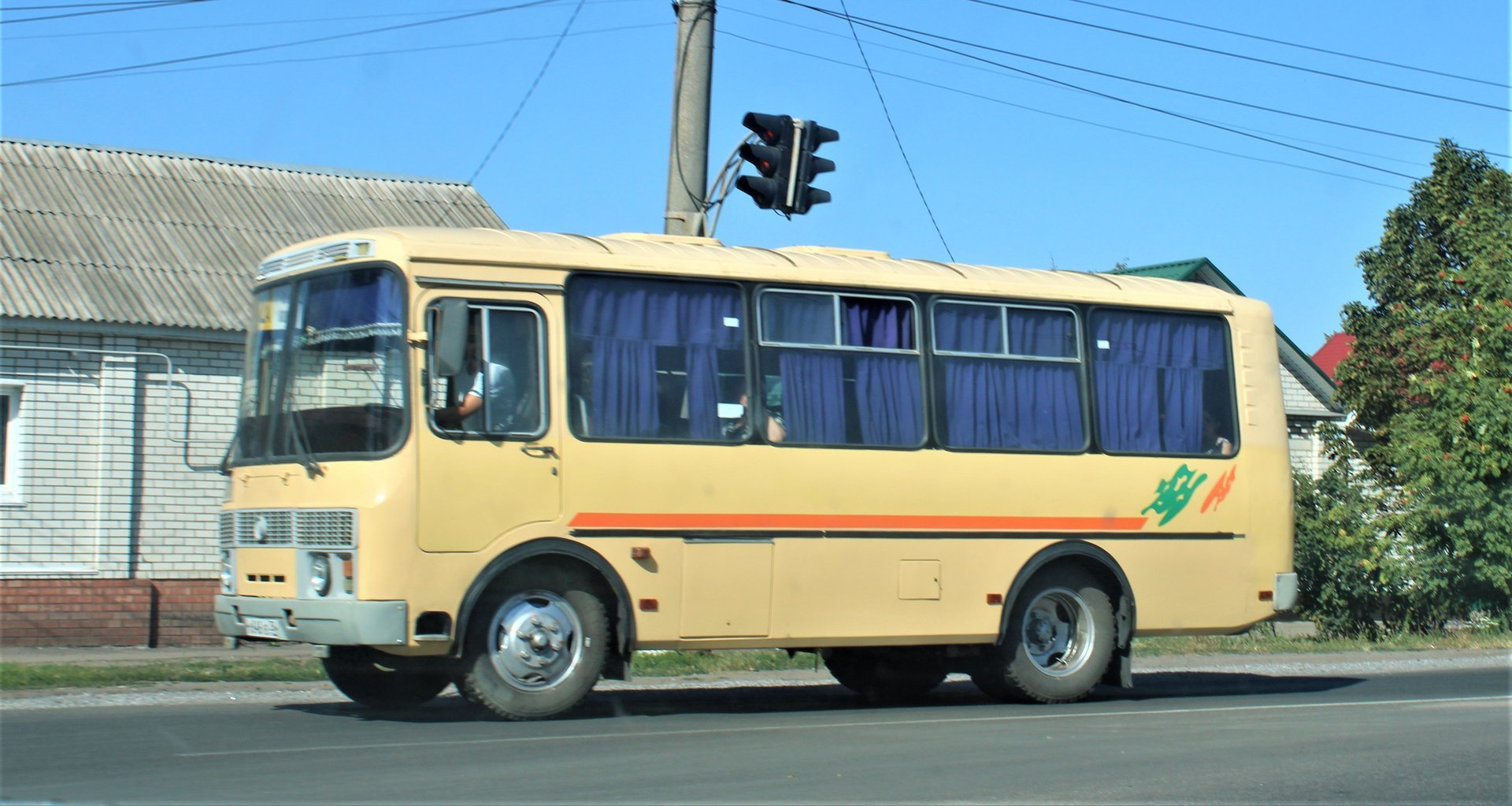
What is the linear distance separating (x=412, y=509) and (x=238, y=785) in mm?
2660

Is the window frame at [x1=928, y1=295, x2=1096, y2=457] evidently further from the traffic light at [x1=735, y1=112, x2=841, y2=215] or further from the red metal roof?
the red metal roof

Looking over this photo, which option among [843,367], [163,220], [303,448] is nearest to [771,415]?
[843,367]

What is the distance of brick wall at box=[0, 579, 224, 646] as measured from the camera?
17.0 meters

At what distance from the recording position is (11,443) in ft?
56.6

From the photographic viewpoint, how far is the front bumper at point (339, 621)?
31.8ft

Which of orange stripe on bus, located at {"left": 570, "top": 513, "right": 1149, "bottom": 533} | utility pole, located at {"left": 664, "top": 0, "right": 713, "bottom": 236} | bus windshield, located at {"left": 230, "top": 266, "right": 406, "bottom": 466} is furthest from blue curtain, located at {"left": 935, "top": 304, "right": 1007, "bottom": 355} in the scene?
bus windshield, located at {"left": 230, "top": 266, "right": 406, "bottom": 466}

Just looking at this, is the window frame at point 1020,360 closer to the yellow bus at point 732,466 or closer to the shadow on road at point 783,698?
the yellow bus at point 732,466

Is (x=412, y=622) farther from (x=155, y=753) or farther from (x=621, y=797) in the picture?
(x=621, y=797)

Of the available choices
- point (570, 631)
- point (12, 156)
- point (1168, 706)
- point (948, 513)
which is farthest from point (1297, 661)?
point (12, 156)

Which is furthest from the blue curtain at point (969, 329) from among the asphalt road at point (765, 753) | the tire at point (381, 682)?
the tire at point (381, 682)

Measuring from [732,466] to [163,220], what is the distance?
1113cm

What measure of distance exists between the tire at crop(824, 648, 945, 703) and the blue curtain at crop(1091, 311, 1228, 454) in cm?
210

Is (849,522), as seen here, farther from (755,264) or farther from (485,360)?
(485,360)

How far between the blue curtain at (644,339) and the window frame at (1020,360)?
1556 mm
